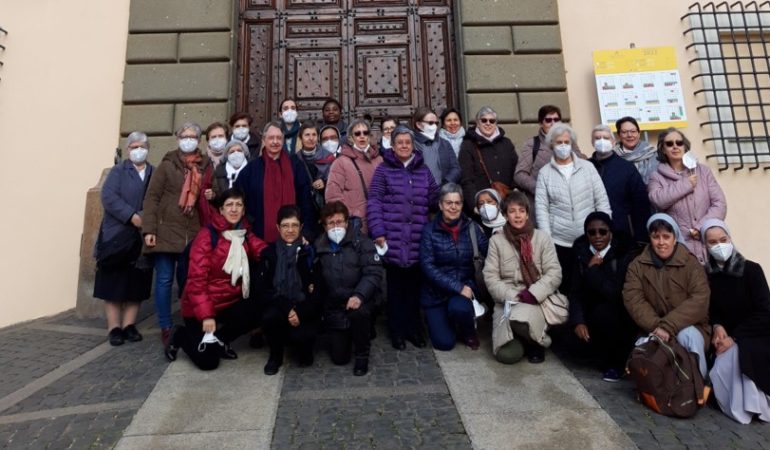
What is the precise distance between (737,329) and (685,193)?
4.13 ft

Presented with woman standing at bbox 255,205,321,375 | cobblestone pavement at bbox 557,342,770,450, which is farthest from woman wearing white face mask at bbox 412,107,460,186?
cobblestone pavement at bbox 557,342,770,450

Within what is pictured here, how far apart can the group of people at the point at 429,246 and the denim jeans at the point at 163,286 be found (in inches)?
0.5

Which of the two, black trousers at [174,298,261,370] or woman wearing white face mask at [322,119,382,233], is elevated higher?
woman wearing white face mask at [322,119,382,233]

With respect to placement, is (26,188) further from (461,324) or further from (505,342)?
(505,342)

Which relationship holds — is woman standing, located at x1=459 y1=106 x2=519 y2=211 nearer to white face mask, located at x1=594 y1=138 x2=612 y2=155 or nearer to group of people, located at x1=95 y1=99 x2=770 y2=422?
group of people, located at x1=95 y1=99 x2=770 y2=422

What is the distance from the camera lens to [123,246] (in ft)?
14.7

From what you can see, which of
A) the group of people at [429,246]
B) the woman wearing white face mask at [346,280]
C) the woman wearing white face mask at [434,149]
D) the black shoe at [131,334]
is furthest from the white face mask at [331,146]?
the black shoe at [131,334]

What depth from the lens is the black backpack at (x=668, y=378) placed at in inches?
126

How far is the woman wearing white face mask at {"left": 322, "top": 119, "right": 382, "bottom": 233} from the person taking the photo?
4586 mm

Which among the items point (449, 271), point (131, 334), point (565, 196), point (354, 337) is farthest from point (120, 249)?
point (565, 196)

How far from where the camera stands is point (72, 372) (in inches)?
162

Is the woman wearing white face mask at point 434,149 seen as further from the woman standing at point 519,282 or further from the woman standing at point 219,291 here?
the woman standing at point 219,291

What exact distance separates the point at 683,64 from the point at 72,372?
7.62m

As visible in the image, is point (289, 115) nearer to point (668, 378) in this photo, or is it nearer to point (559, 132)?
point (559, 132)
